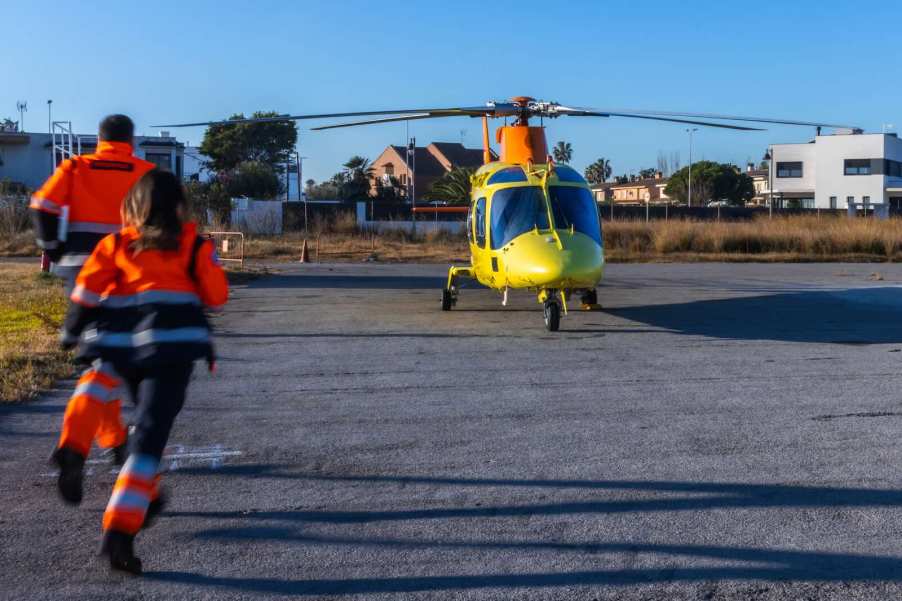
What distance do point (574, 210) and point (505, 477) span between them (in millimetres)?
7909

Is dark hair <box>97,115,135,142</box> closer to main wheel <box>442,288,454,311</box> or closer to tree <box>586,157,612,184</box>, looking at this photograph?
main wheel <box>442,288,454,311</box>

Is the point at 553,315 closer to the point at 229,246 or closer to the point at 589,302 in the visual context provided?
the point at 589,302

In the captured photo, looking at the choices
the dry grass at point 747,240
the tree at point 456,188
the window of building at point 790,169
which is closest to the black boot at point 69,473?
the tree at point 456,188

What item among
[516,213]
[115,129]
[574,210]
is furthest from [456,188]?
[115,129]

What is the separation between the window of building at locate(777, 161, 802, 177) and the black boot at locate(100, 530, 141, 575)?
7848 cm

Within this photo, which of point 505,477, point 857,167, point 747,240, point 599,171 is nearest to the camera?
point 505,477

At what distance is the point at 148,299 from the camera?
4.33 meters

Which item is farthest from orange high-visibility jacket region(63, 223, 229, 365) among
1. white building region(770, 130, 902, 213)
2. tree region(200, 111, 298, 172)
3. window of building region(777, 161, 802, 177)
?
window of building region(777, 161, 802, 177)

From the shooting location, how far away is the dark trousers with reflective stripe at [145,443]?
4.05 m

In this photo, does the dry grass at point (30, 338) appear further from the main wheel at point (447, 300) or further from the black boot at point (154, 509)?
the main wheel at point (447, 300)

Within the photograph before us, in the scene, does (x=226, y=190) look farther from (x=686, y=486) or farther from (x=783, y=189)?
(x=686, y=486)

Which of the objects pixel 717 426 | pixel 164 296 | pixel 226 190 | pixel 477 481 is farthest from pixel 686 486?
pixel 226 190

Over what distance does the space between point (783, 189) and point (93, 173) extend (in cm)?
7666

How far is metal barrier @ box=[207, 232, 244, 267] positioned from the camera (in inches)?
1108
